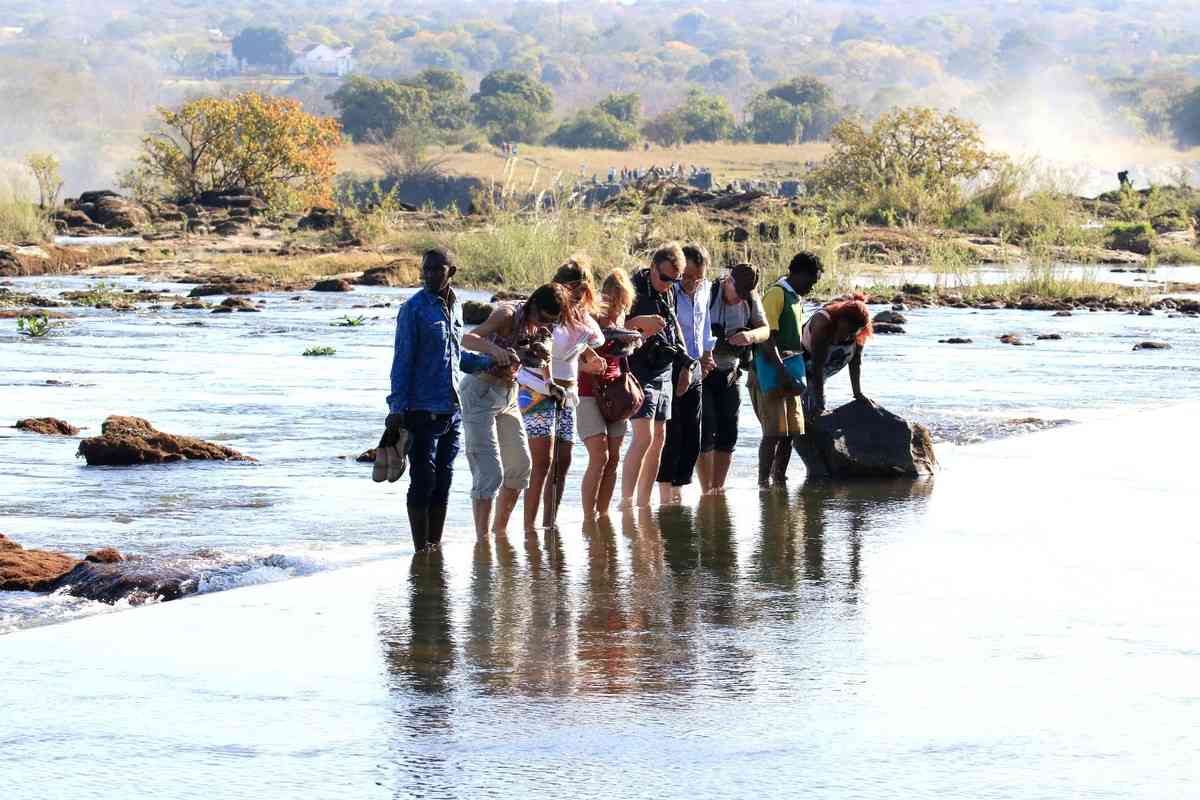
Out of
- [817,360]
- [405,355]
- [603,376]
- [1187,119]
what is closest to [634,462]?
[603,376]

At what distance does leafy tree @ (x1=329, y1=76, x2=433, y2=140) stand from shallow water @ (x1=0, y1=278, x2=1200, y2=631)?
259ft

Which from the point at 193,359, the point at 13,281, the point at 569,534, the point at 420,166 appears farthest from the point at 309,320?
the point at 420,166

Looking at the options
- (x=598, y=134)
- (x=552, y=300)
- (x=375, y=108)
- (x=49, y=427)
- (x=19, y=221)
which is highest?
(x=375, y=108)

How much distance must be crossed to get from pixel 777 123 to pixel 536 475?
108396mm

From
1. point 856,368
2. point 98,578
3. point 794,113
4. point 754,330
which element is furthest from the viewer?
point 794,113

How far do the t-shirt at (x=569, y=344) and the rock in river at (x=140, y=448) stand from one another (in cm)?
470

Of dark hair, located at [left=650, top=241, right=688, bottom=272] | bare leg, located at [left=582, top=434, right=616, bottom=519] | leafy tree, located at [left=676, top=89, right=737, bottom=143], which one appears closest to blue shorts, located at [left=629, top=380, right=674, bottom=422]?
bare leg, located at [left=582, top=434, right=616, bottom=519]

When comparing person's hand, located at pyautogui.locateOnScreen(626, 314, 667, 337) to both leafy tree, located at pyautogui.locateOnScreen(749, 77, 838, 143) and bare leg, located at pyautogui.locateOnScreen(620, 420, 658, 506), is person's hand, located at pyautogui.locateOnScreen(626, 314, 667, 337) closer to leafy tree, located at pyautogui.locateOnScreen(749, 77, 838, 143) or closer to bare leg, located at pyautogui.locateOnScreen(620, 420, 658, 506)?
bare leg, located at pyautogui.locateOnScreen(620, 420, 658, 506)

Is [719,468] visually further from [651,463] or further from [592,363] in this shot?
[592,363]

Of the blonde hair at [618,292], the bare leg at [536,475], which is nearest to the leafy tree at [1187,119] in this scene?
the blonde hair at [618,292]

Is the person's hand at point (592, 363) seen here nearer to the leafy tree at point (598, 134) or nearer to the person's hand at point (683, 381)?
the person's hand at point (683, 381)

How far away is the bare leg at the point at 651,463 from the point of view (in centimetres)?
1029

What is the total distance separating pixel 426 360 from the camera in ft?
29.2

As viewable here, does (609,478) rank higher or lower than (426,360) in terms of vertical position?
lower
